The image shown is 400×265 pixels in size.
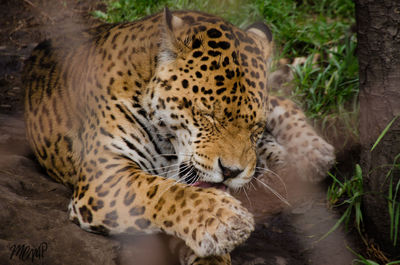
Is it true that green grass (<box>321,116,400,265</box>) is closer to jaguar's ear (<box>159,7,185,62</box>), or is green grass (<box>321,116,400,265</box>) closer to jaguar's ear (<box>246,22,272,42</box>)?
jaguar's ear (<box>246,22,272,42</box>)

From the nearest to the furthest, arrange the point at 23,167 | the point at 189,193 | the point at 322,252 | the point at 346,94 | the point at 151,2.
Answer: the point at 189,193, the point at 322,252, the point at 23,167, the point at 346,94, the point at 151,2

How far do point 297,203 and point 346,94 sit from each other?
60.8 inches

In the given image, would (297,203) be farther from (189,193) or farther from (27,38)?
(27,38)

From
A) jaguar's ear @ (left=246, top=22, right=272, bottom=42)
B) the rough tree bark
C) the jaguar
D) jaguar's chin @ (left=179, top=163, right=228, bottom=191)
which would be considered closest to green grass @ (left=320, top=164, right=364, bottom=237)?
the rough tree bark

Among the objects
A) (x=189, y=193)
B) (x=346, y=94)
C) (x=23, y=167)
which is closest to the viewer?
(x=189, y=193)

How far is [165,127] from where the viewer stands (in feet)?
13.0

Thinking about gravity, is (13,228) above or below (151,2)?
below

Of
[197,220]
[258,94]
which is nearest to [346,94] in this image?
[258,94]

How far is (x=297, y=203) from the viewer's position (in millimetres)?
4590

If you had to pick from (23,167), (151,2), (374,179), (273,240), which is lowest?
(273,240)
